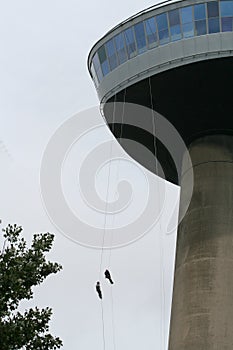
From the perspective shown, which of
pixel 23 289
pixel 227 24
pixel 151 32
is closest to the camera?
pixel 23 289

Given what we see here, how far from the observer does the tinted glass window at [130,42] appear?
115 feet

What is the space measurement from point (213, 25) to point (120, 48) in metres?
4.93

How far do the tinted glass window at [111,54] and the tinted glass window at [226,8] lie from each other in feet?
19.1

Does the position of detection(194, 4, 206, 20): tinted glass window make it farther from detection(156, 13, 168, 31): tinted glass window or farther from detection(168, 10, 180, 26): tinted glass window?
detection(156, 13, 168, 31): tinted glass window

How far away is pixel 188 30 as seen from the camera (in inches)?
1331

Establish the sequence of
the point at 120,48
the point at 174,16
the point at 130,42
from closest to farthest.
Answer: the point at 174,16, the point at 130,42, the point at 120,48

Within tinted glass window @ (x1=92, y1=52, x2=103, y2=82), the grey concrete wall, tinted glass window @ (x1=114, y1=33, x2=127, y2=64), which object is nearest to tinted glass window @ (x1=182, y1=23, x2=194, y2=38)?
tinted glass window @ (x1=114, y1=33, x2=127, y2=64)

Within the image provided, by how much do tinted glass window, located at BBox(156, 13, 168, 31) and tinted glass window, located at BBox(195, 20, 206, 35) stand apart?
1.50 m

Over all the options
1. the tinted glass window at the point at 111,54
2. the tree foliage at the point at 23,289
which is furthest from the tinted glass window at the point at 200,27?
the tree foliage at the point at 23,289

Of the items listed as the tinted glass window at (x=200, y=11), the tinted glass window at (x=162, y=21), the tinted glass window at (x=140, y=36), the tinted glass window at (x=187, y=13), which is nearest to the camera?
the tinted glass window at (x=200, y=11)

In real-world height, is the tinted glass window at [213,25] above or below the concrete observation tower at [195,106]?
above

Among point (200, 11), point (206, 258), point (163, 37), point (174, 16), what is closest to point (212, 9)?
point (200, 11)

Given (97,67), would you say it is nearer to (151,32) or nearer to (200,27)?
(151,32)

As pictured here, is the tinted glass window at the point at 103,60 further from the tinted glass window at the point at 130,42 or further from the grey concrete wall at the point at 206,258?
the grey concrete wall at the point at 206,258
